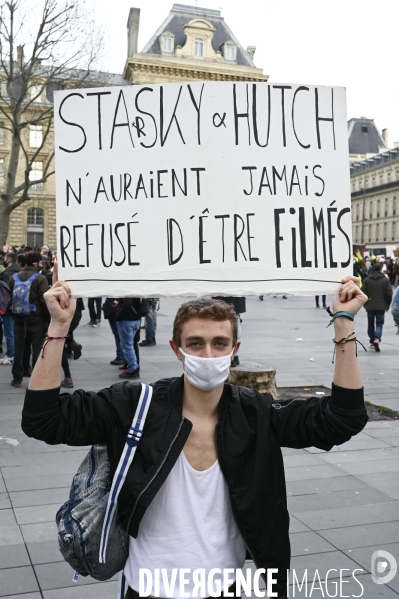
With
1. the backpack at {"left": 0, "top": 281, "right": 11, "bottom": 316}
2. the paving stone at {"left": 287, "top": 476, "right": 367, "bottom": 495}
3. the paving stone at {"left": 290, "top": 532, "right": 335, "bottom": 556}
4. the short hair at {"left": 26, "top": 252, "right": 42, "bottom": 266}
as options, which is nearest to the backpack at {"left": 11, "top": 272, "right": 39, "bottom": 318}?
the short hair at {"left": 26, "top": 252, "right": 42, "bottom": 266}

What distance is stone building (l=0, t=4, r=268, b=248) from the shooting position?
181ft

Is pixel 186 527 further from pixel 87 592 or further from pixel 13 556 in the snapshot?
pixel 13 556

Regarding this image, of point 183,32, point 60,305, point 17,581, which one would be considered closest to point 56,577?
point 17,581

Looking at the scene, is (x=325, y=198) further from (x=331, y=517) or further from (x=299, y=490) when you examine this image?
(x=299, y=490)

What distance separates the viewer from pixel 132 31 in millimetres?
55469

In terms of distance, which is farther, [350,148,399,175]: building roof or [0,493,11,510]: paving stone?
[350,148,399,175]: building roof

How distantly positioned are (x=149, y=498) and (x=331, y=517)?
273 cm

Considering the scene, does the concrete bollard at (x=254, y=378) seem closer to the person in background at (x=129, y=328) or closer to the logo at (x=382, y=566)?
the person in background at (x=129, y=328)

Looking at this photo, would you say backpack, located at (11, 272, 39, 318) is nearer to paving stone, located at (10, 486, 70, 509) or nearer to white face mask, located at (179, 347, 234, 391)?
paving stone, located at (10, 486, 70, 509)

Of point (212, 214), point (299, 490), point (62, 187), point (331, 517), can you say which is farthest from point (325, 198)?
point (299, 490)

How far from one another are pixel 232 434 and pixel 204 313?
0.38 m

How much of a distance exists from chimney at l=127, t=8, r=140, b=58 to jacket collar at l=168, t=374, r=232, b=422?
56287mm

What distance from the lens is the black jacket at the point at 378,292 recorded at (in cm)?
1299

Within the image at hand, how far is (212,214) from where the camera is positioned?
2.59m
